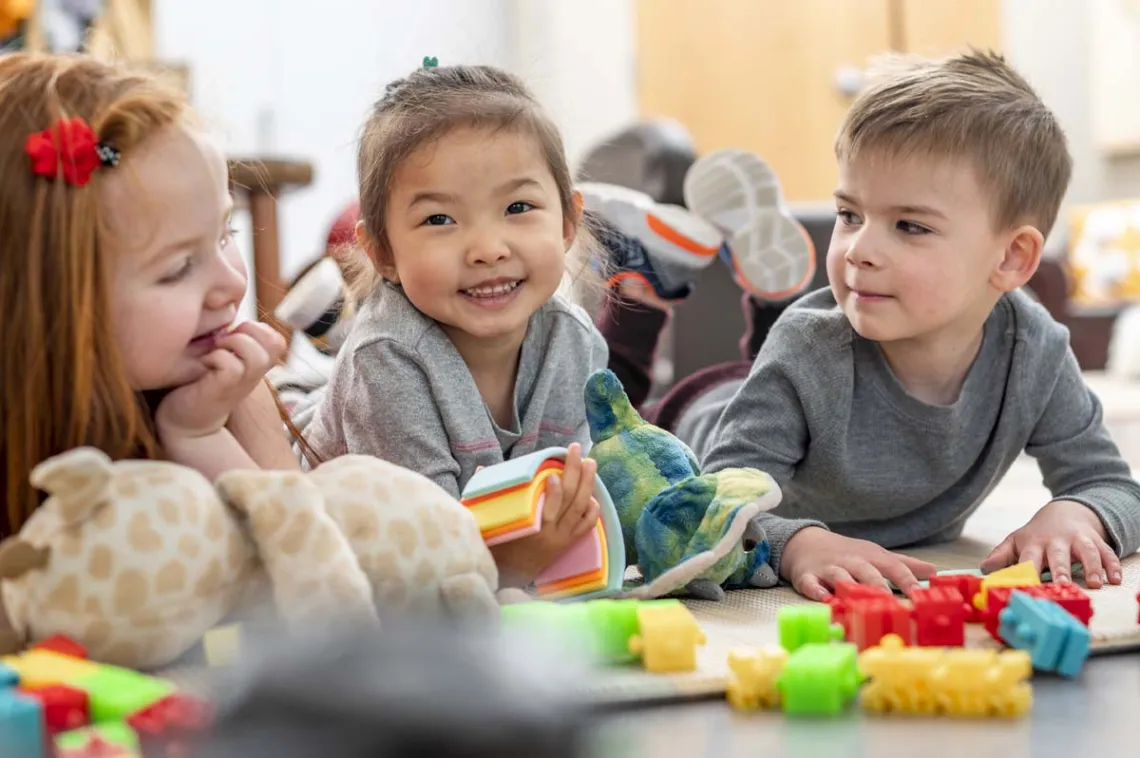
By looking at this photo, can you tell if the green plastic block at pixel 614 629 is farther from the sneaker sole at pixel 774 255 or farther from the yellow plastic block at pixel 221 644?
the sneaker sole at pixel 774 255

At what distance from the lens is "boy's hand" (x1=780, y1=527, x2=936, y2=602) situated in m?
1.10

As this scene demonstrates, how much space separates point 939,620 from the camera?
0.87 metres

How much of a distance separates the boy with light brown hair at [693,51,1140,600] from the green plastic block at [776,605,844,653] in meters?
0.29

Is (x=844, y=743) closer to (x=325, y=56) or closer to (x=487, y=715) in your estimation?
(x=487, y=715)

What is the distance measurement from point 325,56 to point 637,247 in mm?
3317

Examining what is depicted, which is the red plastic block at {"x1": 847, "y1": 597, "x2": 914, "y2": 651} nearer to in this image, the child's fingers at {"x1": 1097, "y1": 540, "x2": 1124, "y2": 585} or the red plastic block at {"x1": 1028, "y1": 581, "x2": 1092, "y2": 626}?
the red plastic block at {"x1": 1028, "y1": 581, "x2": 1092, "y2": 626}

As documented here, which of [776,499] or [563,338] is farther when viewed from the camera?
[563,338]

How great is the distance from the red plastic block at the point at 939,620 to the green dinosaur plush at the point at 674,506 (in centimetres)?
19

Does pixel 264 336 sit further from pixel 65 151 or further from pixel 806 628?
pixel 806 628

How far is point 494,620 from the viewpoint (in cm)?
84

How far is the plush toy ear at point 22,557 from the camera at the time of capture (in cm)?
80

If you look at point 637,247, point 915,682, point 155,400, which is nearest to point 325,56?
point 637,247

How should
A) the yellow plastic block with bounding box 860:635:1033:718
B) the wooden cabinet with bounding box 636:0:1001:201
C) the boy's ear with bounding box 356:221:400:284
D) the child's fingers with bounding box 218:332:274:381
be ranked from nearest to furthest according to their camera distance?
the yellow plastic block with bounding box 860:635:1033:718 → the child's fingers with bounding box 218:332:274:381 → the boy's ear with bounding box 356:221:400:284 → the wooden cabinet with bounding box 636:0:1001:201

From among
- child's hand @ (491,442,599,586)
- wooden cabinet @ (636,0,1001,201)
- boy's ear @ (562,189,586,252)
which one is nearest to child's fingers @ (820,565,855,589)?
child's hand @ (491,442,599,586)
